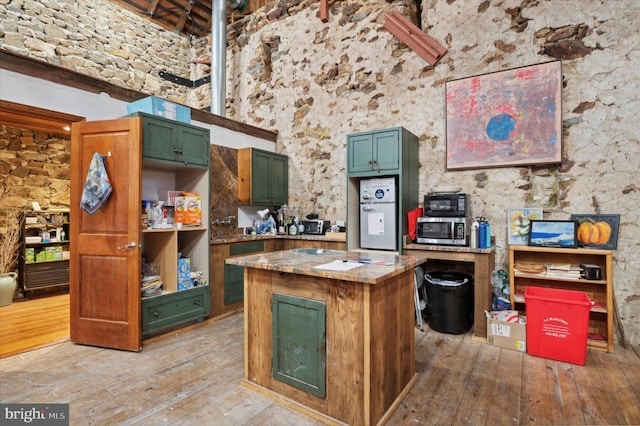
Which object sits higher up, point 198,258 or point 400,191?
A: point 400,191

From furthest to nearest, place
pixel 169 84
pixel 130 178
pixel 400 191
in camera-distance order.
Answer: pixel 169 84 → pixel 400 191 → pixel 130 178

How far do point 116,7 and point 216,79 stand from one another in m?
2.13

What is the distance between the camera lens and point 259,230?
4.82 meters

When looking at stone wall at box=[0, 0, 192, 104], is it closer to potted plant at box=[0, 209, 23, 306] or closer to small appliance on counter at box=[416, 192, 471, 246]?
potted plant at box=[0, 209, 23, 306]

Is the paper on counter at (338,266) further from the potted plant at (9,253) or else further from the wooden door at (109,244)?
the potted plant at (9,253)

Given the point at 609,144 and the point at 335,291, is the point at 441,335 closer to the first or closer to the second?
the point at 335,291

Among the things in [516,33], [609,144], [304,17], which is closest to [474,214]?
[609,144]

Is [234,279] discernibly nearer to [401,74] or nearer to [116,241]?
[116,241]

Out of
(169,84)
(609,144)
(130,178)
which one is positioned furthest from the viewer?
(169,84)

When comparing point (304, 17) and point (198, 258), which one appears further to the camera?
point (304, 17)

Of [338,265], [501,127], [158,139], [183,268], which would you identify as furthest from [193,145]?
[501,127]

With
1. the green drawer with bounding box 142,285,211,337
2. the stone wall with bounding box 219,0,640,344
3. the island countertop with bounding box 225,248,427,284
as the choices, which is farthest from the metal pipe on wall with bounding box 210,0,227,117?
the island countertop with bounding box 225,248,427,284

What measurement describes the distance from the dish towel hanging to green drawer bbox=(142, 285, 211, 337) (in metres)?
1.01

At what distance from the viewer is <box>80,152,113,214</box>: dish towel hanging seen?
2936mm
